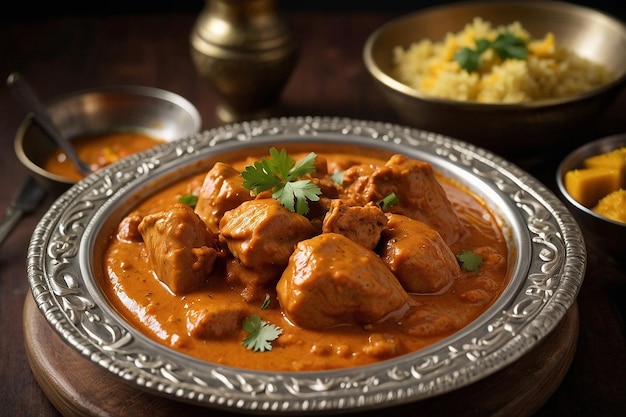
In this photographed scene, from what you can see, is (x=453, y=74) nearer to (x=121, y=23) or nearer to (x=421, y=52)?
(x=421, y=52)

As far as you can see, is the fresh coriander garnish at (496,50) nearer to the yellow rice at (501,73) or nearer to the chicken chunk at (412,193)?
the yellow rice at (501,73)

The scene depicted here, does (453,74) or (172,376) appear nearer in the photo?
(172,376)

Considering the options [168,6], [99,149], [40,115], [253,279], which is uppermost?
[253,279]

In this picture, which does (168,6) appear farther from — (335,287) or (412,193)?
(335,287)

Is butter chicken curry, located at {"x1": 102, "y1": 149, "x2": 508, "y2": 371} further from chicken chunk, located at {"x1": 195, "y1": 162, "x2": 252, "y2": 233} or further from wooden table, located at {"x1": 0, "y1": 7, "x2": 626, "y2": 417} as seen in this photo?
wooden table, located at {"x1": 0, "y1": 7, "x2": 626, "y2": 417}

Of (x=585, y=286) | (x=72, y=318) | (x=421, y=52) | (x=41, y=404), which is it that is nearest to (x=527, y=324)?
(x=585, y=286)

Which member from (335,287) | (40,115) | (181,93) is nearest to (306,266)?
(335,287)
